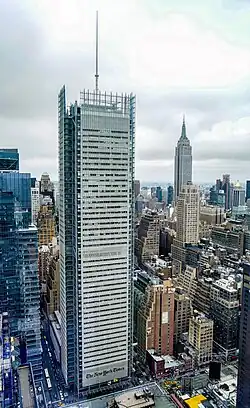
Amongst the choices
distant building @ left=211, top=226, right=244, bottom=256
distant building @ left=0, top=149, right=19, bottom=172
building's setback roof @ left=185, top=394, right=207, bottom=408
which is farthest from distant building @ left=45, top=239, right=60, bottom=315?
distant building @ left=211, top=226, right=244, bottom=256

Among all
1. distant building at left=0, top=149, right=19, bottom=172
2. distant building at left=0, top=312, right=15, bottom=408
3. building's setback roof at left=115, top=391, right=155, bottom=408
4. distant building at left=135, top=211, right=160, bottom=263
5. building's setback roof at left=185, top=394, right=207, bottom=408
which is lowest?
building's setback roof at left=185, top=394, right=207, bottom=408

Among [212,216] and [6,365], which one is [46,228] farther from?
[212,216]

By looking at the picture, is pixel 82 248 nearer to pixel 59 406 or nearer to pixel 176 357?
pixel 59 406

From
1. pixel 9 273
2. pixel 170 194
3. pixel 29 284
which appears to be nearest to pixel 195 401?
pixel 29 284

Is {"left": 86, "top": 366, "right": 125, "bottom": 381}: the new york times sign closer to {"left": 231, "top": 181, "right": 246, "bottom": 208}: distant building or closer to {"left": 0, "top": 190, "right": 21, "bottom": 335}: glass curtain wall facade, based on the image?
{"left": 0, "top": 190, "right": 21, "bottom": 335}: glass curtain wall facade

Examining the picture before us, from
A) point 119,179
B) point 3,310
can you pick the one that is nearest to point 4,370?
point 3,310
